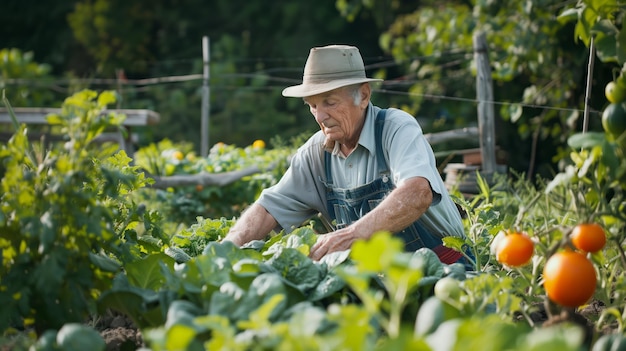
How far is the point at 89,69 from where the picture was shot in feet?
45.2

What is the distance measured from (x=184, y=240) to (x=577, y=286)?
1574 mm

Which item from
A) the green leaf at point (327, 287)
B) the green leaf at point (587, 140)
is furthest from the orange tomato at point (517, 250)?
the green leaf at point (327, 287)

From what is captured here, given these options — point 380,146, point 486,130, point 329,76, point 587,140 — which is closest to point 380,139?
point 380,146

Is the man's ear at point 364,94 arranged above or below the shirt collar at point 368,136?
above

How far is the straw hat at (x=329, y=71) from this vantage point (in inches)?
132

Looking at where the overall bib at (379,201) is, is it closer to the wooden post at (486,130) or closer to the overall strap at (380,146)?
the overall strap at (380,146)

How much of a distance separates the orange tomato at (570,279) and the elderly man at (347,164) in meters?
1.01

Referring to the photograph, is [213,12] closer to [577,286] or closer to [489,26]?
[489,26]

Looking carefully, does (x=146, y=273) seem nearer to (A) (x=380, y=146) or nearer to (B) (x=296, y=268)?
(B) (x=296, y=268)

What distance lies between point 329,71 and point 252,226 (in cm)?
67

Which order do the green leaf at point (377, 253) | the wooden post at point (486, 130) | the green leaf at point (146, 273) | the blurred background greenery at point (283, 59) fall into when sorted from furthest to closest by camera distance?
the blurred background greenery at point (283, 59), the wooden post at point (486, 130), the green leaf at point (146, 273), the green leaf at point (377, 253)

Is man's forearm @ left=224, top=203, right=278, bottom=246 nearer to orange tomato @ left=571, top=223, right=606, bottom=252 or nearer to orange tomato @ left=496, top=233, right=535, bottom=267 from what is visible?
orange tomato @ left=496, top=233, right=535, bottom=267

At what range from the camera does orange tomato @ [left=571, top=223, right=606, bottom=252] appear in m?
2.15

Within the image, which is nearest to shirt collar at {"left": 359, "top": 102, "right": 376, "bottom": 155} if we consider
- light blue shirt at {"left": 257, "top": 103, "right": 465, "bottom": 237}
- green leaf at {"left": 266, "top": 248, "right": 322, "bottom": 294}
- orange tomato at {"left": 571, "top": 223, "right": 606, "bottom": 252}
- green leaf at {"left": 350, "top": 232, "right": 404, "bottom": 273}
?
light blue shirt at {"left": 257, "top": 103, "right": 465, "bottom": 237}
